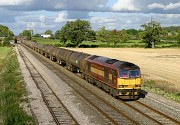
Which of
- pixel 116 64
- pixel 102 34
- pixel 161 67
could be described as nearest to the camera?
pixel 116 64

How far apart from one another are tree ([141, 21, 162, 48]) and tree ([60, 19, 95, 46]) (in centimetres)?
2165

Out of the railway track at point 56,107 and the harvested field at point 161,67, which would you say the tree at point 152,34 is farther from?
the railway track at point 56,107

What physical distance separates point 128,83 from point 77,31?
111357 millimetres

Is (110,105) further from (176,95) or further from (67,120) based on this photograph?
(176,95)

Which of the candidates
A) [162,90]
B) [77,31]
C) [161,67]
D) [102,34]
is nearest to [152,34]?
[77,31]

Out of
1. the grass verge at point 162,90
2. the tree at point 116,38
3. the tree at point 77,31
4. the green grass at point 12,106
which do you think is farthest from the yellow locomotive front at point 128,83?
the tree at point 116,38

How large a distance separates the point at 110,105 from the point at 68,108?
2849 millimetres

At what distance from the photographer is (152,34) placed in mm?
135375

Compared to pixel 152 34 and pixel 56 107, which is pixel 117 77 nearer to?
pixel 56 107

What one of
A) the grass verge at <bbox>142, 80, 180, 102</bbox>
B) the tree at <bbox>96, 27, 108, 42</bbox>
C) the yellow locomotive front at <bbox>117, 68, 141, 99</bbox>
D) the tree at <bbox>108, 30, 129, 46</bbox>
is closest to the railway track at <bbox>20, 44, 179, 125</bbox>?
the yellow locomotive front at <bbox>117, 68, 141, 99</bbox>

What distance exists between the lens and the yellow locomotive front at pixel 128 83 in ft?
80.4

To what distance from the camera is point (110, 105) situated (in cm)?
2312

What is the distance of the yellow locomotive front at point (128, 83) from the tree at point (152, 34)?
111534 mm

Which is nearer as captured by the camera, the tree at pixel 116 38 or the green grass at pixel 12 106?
the green grass at pixel 12 106
